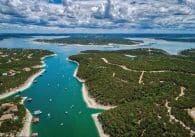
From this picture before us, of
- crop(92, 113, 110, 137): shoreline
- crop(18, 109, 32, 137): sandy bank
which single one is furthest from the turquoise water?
crop(18, 109, 32, 137): sandy bank

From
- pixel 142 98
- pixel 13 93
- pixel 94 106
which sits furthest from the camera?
pixel 13 93

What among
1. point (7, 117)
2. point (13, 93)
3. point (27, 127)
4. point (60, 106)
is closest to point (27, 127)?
point (27, 127)

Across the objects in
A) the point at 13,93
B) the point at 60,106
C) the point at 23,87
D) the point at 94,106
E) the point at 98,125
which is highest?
the point at 98,125

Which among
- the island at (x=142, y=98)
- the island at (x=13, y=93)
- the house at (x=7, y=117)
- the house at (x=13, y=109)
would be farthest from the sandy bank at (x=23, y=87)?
the house at (x=7, y=117)

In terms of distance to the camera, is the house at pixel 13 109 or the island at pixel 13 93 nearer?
the island at pixel 13 93

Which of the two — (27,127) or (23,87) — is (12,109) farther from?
(23,87)

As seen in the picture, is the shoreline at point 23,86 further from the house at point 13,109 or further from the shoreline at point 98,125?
the shoreline at point 98,125

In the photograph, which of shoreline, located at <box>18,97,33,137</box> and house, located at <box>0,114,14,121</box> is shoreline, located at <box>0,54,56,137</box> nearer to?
shoreline, located at <box>18,97,33,137</box>

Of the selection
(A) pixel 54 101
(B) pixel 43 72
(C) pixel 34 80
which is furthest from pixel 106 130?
(B) pixel 43 72

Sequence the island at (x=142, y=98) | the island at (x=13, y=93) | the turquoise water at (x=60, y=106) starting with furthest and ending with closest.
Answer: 1. the turquoise water at (x=60, y=106)
2. the island at (x=13, y=93)
3. the island at (x=142, y=98)
